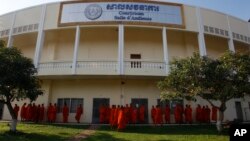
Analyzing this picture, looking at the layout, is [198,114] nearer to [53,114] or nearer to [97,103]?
[97,103]

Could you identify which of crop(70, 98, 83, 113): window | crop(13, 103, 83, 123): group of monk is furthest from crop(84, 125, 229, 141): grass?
crop(70, 98, 83, 113): window

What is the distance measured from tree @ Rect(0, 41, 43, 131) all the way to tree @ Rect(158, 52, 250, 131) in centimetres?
593

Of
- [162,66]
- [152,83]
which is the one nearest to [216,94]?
[162,66]

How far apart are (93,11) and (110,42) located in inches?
98.5

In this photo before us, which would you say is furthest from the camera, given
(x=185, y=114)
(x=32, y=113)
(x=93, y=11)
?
(x=93, y=11)

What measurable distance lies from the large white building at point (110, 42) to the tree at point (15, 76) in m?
4.06

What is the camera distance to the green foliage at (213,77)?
1062 centimetres

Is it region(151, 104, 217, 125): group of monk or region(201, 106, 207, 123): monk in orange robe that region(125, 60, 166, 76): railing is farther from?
region(201, 106, 207, 123): monk in orange robe

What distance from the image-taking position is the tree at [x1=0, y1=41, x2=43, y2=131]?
9.77 meters

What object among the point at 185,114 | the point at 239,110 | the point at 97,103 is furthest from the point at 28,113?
the point at 239,110

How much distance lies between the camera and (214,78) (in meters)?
10.8

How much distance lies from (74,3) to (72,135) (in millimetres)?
8900

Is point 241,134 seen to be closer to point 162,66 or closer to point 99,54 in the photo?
point 162,66

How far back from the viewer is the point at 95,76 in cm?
1500
